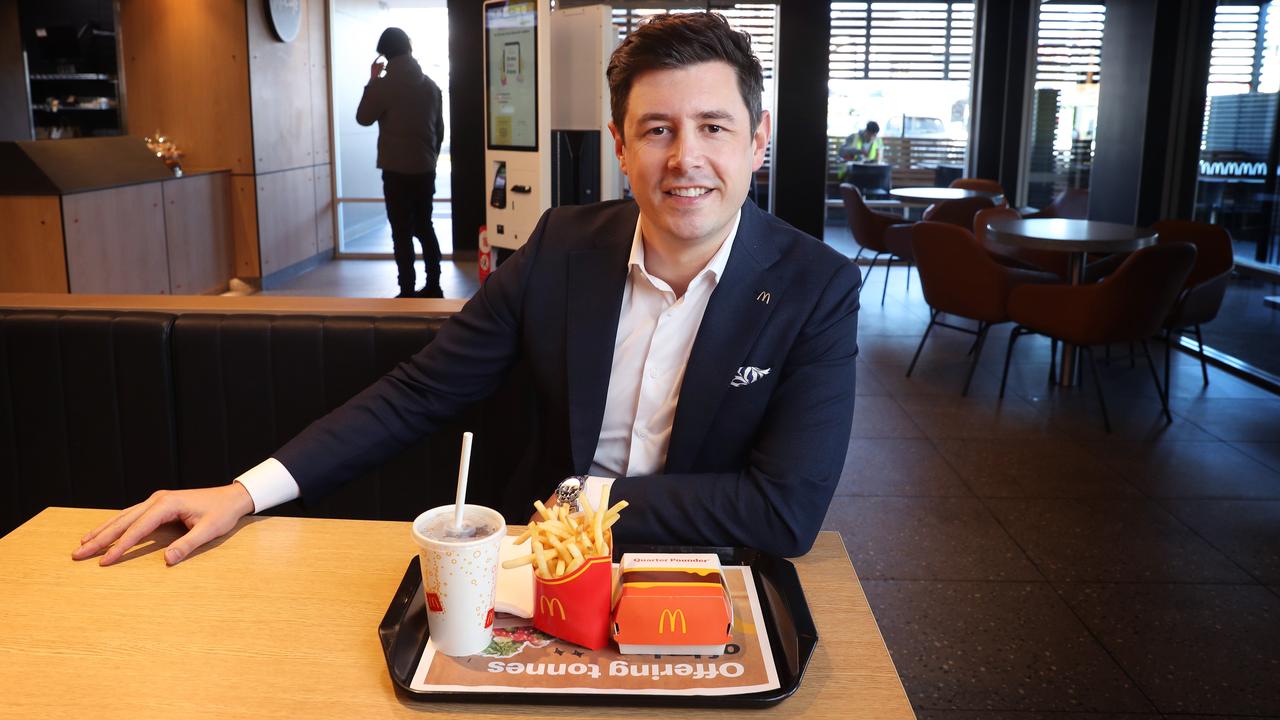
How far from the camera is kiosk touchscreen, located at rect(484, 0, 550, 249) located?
5.59m

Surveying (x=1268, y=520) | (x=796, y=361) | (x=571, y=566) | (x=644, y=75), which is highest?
(x=644, y=75)

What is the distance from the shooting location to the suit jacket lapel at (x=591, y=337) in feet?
5.52

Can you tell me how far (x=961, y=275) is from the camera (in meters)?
5.23

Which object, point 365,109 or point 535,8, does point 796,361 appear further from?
point 365,109

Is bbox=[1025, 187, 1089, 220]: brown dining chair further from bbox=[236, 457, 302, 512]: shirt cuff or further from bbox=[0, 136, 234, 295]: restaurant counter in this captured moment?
bbox=[236, 457, 302, 512]: shirt cuff

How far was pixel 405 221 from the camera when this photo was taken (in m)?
7.68

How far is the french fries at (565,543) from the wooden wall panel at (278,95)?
24.9 ft

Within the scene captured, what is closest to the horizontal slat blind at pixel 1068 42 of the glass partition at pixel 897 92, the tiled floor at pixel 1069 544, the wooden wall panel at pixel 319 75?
the glass partition at pixel 897 92

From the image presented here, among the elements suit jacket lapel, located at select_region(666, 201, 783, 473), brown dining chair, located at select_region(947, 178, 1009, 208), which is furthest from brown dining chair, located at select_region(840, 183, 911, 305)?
suit jacket lapel, located at select_region(666, 201, 783, 473)

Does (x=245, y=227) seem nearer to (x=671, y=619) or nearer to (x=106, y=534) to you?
(x=106, y=534)

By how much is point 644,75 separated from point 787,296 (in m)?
0.41

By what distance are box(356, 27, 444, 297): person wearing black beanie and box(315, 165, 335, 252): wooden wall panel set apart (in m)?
2.03

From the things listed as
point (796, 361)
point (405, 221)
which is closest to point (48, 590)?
point (796, 361)

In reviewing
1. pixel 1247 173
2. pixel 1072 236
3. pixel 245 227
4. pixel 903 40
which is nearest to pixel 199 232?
pixel 245 227
